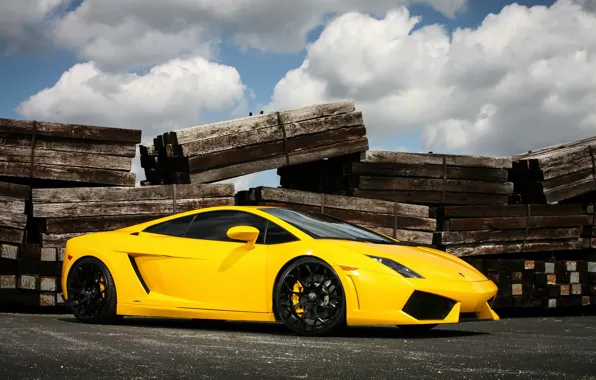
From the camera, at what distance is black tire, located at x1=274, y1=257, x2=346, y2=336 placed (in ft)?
22.8

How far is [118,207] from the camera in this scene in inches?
432

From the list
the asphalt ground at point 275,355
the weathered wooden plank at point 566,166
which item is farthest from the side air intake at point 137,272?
the weathered wooden plank at point 566,166

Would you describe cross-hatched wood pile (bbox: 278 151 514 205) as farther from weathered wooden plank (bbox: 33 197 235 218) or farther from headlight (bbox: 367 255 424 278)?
headlight (bbox: 367 255 424 278)

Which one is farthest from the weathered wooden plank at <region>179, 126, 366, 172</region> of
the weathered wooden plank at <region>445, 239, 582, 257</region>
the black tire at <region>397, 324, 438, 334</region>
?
the black tire at <region>397, 324, 438, 334</region>

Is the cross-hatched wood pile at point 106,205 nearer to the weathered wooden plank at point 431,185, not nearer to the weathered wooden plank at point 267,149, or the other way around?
the weathered wooden plank at point 267,149

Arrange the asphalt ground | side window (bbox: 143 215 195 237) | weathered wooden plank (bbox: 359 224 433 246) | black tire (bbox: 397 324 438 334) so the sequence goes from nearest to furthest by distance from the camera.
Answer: the asphalt ground → black tire (bbox: 397 324 438 334) → side window (bbox: 143 215 195 237) → weathered wooden plank (bbox: 359 224 433 246)

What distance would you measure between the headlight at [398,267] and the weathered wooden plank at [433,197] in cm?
549

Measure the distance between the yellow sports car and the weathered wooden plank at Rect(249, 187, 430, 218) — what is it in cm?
314

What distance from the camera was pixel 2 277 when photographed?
10633 millimetres

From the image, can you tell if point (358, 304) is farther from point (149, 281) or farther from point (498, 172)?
point (498, 172)

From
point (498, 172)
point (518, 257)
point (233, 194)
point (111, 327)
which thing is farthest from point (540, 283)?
point (111, 327)

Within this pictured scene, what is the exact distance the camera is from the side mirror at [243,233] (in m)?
7.36

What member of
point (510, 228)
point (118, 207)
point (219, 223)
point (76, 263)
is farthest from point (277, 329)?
point (510, 228)

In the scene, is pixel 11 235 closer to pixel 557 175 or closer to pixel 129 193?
pixel 129 193
